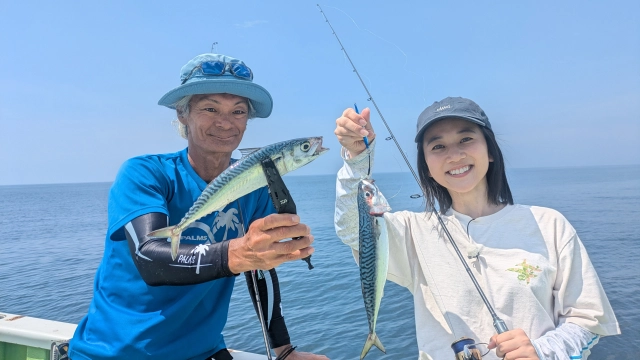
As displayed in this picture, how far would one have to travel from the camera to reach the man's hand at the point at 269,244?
198 centimetres

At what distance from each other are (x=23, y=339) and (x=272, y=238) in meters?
4.25

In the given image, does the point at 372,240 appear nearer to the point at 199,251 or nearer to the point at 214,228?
the point at 199,251

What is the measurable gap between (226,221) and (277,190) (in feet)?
4.05

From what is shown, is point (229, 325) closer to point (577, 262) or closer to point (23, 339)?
point (23, 339)

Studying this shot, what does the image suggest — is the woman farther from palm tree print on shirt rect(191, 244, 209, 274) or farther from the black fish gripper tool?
palm tree print on shirt rect(191, 244, 209, 274)

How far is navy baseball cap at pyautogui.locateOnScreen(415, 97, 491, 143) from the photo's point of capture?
299 centimetres

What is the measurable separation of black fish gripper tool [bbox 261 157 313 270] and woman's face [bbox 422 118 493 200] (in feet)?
5.13

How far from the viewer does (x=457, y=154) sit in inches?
120

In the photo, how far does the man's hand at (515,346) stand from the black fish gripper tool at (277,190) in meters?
1.61

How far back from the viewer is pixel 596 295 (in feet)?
8.67

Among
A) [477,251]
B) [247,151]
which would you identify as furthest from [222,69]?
[477,251]

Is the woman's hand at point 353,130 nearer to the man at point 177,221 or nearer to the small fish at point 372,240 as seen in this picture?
the small fish at point 372,240

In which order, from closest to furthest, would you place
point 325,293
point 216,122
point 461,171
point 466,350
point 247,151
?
point 247,151 → point 466,350 → point 216,122 → point 461,171 → point 325,293

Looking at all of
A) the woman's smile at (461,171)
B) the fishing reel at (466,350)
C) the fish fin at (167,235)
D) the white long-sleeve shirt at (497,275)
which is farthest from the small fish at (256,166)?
the fishing reel at (466,350)
